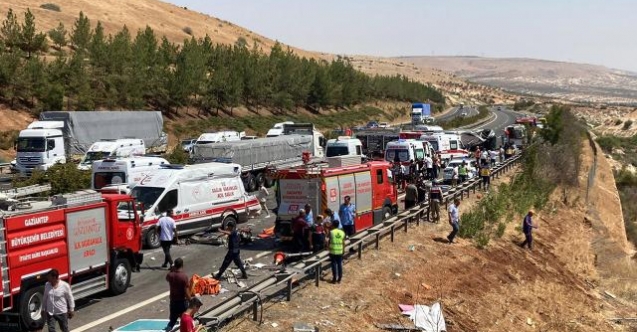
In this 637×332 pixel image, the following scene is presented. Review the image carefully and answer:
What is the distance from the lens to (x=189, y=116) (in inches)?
2694

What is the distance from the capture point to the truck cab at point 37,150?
36562mm

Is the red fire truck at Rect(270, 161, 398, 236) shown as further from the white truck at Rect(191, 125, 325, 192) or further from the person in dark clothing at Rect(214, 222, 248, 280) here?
the white truck at Rect(191, 125, 325, 192)

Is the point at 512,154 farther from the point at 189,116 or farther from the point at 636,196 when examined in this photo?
the point at 189,116

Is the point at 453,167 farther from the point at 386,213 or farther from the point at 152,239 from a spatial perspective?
the point at 152,239

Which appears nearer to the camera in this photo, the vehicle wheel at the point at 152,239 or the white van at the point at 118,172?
the vehicle wheel at the point at 152,239

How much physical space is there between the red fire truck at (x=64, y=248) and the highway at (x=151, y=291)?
16.1 inches

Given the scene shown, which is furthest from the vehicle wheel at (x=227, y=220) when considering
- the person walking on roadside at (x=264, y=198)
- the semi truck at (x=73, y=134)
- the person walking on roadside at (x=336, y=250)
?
the semi truck at (x=73, y=134)

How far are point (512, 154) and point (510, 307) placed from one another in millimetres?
27874

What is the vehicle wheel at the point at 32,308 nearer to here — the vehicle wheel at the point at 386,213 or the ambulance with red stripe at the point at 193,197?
the ambulance with red stripe at the point at 193,197

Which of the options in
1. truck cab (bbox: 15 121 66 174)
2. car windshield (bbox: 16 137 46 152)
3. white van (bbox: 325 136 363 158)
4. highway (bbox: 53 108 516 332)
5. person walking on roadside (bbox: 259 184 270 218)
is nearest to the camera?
highway (bbox: 53 108 516 332)

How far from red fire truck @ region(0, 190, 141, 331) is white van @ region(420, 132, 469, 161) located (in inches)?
1111

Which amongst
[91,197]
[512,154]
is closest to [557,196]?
[512,154]

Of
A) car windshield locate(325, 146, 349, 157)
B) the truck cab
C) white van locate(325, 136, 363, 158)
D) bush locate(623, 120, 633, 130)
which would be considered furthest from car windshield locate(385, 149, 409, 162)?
bush locate(623, 120, 633, 130)

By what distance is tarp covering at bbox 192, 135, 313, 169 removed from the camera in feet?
106
